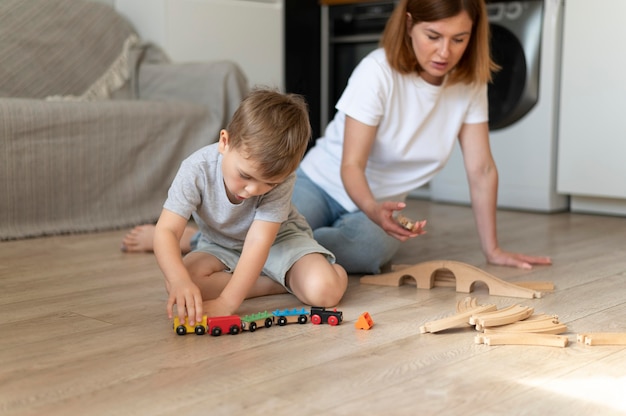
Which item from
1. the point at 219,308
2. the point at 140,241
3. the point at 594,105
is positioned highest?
the point at 594,105

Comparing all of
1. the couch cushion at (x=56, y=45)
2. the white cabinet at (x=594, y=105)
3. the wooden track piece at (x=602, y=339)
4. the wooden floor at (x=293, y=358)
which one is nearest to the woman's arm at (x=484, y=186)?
the wooden floor at (x=293, y=358)

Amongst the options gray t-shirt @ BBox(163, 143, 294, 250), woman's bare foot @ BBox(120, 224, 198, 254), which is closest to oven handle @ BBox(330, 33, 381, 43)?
woman's bare foot @ BBox(120, 224, 198, 254)

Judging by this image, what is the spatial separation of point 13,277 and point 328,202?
68cm

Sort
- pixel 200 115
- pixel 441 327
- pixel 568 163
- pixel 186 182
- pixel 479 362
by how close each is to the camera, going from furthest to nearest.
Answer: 1. pixel 568 163
2. pixel 200 115
3. pixel 186 182
4. pixel 441 327
5. pixel 479 362

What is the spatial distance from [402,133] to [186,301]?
71 cm

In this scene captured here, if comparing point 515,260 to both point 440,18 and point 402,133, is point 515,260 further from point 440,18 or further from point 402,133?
point 440,18

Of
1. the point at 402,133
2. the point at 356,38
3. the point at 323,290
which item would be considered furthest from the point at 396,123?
the point at 356,38

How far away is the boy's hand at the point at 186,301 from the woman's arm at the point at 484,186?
80 centimetres

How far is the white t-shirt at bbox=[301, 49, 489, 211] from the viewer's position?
164 centimetres

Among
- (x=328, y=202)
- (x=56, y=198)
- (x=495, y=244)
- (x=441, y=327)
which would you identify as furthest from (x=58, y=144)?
(x=441, y=327)

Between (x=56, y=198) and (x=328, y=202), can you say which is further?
(x=56, y=198)

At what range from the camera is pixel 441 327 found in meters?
1.18

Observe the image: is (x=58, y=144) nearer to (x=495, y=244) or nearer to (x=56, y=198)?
(x=56, y=198)

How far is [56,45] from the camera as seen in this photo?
2.51 m
